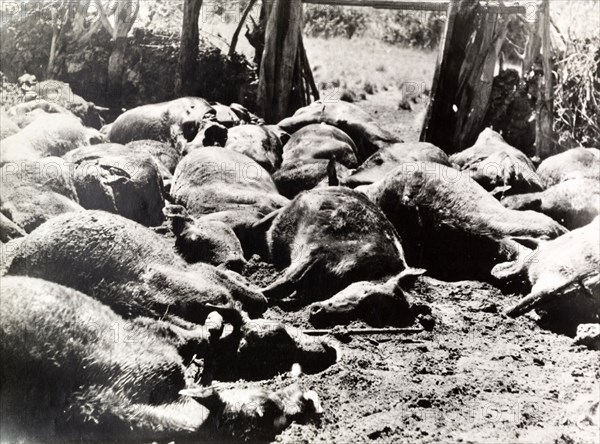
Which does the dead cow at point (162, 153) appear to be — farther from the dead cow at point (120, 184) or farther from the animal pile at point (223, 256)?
the dead cow at point (120, 184)

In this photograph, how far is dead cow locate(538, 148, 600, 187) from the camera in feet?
24.1

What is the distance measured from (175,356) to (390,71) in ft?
38.6

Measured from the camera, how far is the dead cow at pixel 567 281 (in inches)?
197

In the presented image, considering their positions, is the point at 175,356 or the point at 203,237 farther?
the point at 203,237

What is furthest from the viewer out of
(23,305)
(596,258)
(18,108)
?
(18,108)

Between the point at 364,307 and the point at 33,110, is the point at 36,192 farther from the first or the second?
the point at 33,110

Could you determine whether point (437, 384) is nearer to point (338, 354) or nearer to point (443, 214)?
point (338, 354)

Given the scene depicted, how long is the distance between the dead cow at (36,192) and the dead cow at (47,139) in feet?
0.88

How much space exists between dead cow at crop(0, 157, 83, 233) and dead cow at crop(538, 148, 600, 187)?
5055mm

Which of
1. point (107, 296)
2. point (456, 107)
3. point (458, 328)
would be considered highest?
point (456, 107)

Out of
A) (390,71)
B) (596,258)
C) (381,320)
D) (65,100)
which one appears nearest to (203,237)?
(381,320)

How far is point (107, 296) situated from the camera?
426 cm

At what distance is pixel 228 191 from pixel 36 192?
175 cm

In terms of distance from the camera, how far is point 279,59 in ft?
33.6
